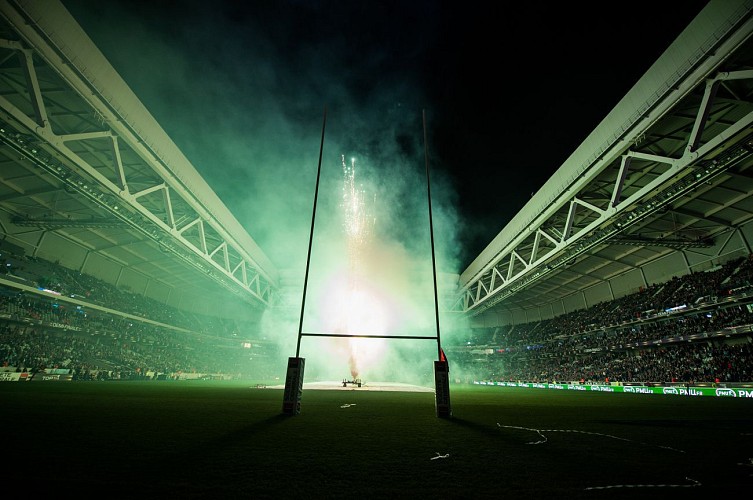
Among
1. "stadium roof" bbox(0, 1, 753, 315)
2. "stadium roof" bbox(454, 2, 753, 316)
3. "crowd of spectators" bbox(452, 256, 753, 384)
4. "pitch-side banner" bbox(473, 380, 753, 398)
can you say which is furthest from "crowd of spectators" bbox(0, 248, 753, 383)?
"stadium roof" bbox(454, 2, 753, 316)

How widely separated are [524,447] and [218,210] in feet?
82.5

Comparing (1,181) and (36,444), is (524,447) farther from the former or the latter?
(1,181)

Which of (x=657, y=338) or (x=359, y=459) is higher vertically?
(x=657, y=338)

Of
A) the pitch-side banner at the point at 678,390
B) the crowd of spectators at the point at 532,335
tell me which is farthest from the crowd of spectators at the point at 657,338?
the pitch-side banner at the point at 678,390

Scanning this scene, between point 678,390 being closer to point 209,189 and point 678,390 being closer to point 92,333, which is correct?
point 209,189

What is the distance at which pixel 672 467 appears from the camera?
382 cm

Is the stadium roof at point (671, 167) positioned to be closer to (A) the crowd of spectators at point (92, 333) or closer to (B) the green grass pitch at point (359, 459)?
(B) the green grass pitch at point (359, 459)

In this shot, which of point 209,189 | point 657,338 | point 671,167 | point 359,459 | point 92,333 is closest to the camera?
point 359,459

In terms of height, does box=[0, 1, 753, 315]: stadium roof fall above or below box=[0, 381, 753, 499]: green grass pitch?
above

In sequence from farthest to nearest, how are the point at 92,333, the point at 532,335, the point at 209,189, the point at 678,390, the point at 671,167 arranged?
the point at 532,335
the point at 92,333
the point at 209,189
the point at 678,390
the point at 671,167

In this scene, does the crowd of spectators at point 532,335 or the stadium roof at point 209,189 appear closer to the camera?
the stadium roof at point 209,189

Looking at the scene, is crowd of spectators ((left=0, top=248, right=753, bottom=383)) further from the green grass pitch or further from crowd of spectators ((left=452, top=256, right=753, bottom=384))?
the green grass pitch

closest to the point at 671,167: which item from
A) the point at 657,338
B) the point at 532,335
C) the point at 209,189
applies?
the point at 657,338

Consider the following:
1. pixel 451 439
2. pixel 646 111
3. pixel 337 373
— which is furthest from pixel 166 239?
pixel 337 373
